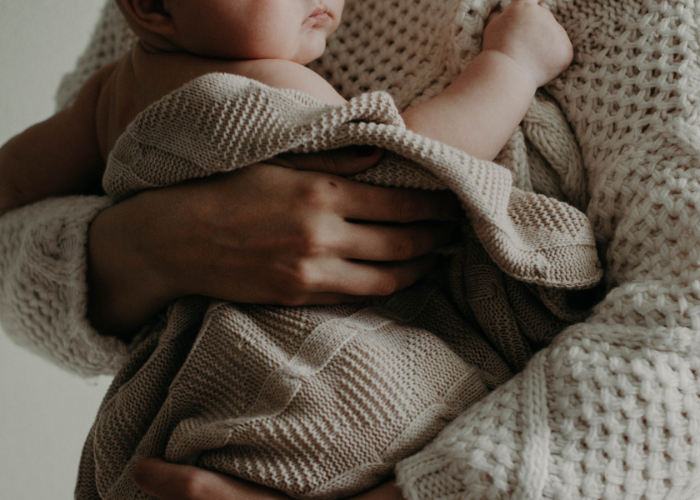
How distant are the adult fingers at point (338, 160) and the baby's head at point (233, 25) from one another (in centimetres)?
19

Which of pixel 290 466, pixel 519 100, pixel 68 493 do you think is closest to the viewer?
pixel 290 466

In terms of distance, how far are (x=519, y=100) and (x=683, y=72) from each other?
0.64ft

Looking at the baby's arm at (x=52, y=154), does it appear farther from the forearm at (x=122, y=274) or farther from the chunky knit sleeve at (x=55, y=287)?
the forearm at (x=122, y=274)

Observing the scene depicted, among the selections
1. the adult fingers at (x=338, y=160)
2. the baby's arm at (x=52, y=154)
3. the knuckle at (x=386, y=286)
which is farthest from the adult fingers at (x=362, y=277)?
the baby's arm at (x=52, y=154)

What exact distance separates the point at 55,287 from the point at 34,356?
109 centimetres

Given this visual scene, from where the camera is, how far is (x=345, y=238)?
0.62 meters

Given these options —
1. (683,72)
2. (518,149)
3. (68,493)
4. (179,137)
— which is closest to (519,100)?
(518,149)

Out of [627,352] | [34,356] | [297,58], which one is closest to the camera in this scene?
[627,352]

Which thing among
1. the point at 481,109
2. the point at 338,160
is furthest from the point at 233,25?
the point at 481,109

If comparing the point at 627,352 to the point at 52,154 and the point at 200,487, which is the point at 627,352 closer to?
the point at 200,487

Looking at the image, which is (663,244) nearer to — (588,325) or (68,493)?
(588,325)

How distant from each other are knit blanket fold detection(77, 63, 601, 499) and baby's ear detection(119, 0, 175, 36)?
17 cm

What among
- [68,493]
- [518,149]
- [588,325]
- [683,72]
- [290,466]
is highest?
[683,72]

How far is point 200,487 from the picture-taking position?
0.55 m
